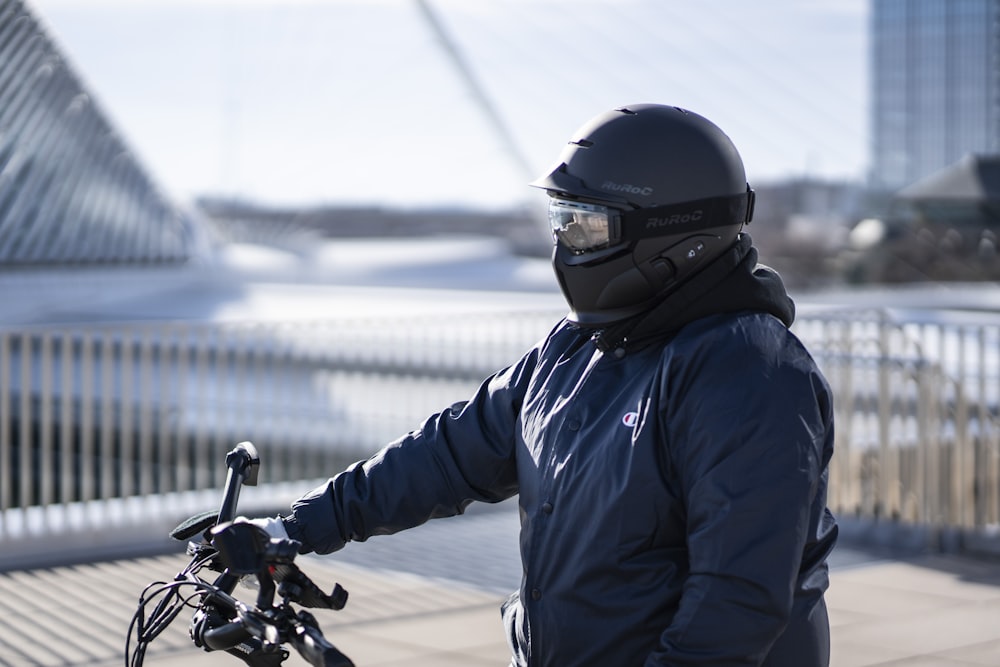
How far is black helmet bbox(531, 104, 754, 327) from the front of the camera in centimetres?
211

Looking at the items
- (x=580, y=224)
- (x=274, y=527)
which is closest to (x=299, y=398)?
(x=274, y=527)

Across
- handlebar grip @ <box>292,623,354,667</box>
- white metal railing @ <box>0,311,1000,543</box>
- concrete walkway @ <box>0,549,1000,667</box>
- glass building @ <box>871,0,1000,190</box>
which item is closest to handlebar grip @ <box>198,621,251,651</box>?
handlebar grip @ <box>292,623,354,667</box>

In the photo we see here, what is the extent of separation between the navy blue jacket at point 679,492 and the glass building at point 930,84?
44812 millimetres

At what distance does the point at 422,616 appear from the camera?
18.7ft

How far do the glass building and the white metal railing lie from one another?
3915 centimetres

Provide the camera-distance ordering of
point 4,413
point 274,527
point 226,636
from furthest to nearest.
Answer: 1. point 4,413
2. point 274,527
3. point 226,636

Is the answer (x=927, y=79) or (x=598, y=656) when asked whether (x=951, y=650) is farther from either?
(x=927, y=79)

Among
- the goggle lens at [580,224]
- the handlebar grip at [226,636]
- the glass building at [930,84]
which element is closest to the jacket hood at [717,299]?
the goggle lens at [580,224]

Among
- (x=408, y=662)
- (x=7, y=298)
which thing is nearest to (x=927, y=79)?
(x=7, y=298)

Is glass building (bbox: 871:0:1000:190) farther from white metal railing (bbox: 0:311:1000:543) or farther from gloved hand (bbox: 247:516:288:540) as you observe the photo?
gloved hand (bbox: 247:516:288:540)

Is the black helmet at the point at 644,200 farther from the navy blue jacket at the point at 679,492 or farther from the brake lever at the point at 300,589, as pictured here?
the brake lever at the point at 300,589

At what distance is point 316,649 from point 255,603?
245mm

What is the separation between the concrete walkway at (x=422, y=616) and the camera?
5.11 meters

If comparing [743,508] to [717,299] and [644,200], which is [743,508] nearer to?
[717,299]
